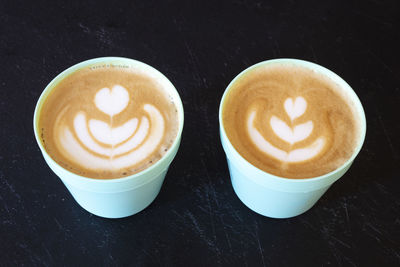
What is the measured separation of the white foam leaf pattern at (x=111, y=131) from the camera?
3.77ft

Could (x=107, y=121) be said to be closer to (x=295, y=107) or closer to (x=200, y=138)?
(x=200, y=138)

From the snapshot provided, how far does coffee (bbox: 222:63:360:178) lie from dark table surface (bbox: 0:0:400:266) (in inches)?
6.9

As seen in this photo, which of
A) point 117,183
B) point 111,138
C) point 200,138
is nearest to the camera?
point 117,183

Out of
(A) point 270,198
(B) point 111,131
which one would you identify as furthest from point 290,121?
(B) point 111,131

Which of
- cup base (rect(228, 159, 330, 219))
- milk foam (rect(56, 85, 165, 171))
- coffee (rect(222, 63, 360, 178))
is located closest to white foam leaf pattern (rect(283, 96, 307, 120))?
coffee (rect(222, 63, 360, 178))

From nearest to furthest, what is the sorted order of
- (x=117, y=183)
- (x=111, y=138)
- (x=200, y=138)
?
(x=117, y=183) < (x=111, y=138) < (x=200, y=138)

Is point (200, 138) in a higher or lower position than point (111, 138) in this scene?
lower

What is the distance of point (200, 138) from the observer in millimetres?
1355

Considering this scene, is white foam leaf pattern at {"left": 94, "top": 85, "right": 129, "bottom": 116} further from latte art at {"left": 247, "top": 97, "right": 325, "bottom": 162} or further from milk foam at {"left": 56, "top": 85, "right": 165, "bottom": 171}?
latte art at {"left": 247, "top": 97, "right": 325, "bottom": 162}

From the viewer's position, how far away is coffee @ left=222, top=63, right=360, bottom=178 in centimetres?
114

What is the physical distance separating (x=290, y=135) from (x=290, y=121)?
0.04 m

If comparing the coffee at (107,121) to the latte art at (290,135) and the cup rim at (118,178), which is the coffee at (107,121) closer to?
the cup rim at (118,178)

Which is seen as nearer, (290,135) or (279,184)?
(279,184)

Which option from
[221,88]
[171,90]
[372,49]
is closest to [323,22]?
[372,49]
